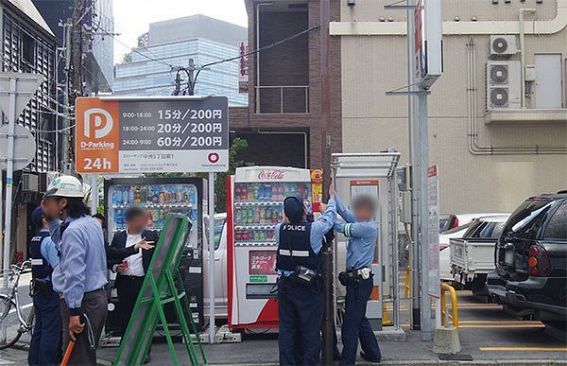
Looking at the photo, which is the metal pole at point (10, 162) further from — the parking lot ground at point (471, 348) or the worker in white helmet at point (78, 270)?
the worker in white helmet at point (78, 270)

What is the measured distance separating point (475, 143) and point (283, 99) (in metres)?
7.54

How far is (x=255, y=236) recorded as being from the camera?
8.67 metres

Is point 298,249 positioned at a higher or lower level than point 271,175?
lower

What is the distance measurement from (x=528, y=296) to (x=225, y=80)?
40227mm

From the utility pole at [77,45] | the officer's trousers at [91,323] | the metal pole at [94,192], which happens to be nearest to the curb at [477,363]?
the officer's trousers at [91,323]

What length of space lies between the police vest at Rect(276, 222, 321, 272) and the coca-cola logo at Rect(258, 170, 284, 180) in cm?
206

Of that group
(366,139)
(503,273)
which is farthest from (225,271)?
(366,139)

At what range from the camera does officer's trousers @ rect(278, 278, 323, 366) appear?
659 centimetres

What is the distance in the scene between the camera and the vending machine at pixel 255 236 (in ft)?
28.0

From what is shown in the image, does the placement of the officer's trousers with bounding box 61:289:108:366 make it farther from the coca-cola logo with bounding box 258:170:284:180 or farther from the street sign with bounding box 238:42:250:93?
the street sign with bounding box 238:42:250:93

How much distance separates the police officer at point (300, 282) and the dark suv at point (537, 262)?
2.86 meters

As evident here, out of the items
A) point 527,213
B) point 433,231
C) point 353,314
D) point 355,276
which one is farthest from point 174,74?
point 353,314

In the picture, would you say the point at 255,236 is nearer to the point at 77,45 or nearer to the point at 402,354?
the point at 402,354

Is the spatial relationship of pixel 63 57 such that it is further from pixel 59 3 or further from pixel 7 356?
pixel 7 356
